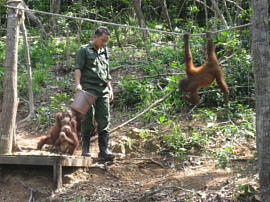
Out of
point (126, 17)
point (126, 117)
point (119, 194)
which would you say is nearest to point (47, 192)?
point (119, 194)

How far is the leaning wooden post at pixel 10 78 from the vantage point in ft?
19.2

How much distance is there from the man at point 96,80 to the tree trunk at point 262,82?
2.47m

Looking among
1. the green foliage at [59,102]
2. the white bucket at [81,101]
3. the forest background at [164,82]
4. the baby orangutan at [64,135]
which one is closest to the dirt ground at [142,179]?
the forest background at [164,82]

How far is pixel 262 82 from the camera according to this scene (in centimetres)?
449

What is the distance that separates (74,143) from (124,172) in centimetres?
102

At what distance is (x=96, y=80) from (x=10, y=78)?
1.29m

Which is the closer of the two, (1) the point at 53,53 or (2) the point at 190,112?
(2) the point at 190,112

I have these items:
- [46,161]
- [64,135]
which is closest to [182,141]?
[64,135]

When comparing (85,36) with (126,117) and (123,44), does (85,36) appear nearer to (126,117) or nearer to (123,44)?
(123,44)

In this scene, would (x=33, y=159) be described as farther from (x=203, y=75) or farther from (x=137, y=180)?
(x=203, y=75)

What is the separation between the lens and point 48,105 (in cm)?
986

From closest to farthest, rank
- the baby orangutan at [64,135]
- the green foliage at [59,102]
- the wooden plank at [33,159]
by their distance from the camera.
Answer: the wooden plank at [33,159] → the baby orangutan at [64,135] → the green foliage at [59,102]

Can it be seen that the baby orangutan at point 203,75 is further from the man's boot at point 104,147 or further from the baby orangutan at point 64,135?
the baby orangutan at point 64,135

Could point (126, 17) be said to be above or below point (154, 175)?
above
